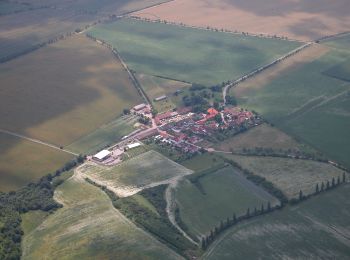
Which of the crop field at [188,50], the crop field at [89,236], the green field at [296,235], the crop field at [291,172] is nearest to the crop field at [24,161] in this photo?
the crop field at [89,236]

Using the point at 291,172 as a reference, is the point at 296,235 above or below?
below

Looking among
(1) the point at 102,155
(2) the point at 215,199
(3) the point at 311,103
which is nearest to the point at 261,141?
(3) the point at 311,103

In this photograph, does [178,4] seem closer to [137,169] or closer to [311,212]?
[137,169]

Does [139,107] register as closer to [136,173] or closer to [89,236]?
[136,173]

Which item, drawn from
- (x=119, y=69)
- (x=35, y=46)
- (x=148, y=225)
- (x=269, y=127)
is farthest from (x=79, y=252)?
(x=35, y=46)

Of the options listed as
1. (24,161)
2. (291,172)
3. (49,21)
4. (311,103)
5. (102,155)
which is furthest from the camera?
(49,21)

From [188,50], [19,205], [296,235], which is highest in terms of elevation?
[188,50]

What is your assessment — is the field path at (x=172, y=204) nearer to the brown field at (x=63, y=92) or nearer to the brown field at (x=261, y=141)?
the brown field at (x=261, y=141)
